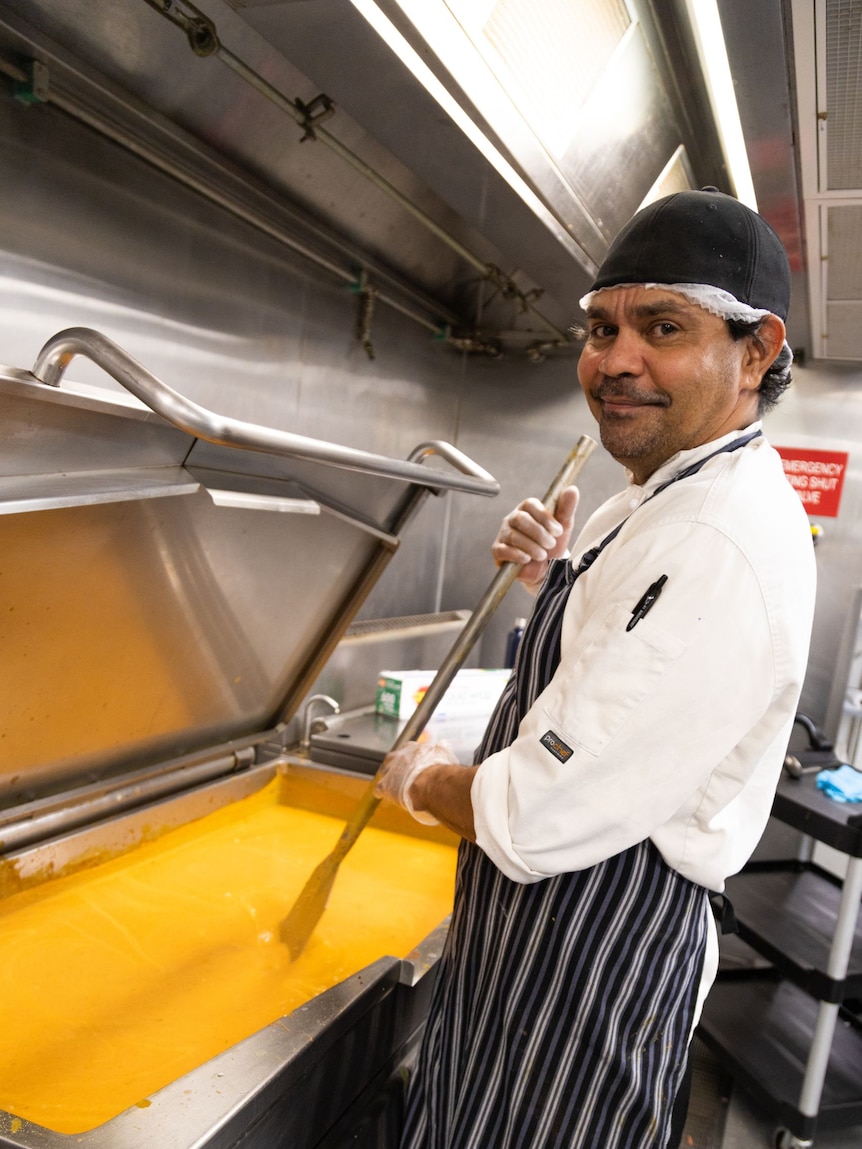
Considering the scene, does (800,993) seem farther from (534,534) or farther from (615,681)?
(615,681)

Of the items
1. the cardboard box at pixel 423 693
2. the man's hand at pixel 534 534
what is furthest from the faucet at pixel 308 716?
the man's hand at pixel 534 534

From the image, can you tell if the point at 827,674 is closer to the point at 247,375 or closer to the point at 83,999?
the point at 247,375

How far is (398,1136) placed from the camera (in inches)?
50.1

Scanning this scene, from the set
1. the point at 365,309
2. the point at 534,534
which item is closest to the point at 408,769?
the point at 534,534

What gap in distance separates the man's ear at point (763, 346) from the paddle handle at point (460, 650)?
48 cm

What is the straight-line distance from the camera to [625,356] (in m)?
1.07

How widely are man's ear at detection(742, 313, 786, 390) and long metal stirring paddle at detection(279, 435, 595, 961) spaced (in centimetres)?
48

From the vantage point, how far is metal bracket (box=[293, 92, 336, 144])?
165cm

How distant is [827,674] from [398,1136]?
2477 mm

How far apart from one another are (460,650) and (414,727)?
17 centimetres

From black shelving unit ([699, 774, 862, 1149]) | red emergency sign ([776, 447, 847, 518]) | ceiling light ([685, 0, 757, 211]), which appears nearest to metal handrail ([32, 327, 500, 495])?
ceiling light ([685, 0, 757, 211])

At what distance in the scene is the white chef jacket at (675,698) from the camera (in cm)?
92

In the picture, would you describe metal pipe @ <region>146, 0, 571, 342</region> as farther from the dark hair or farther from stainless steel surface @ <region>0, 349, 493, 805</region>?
the dark hair

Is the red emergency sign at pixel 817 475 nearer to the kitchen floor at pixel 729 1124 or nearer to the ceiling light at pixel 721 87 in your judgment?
the ceiling light at pixel 721 87
